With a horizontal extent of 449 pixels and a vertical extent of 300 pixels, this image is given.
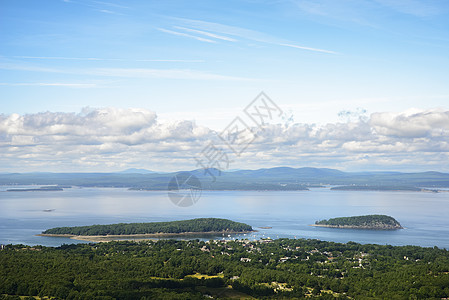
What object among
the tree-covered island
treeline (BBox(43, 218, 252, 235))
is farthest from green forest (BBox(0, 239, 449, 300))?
treeline (BBox(43, 218, 252, 235))

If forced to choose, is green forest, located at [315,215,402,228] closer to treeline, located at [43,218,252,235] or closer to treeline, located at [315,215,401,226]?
treeline, located at [315,215,401,226]

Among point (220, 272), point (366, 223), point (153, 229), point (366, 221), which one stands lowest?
point (366, 223)

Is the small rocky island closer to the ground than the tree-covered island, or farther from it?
closer to the ground

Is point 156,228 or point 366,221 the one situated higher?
point 156,228

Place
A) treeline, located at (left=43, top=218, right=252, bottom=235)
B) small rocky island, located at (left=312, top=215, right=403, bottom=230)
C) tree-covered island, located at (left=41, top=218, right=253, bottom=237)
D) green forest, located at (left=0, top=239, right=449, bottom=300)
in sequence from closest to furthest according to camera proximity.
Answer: green forest, located at (left=0, top=239, right=449, bottom=300)
tree-covered island, located at (left=41, top=218, right=253, bottom=237)
treeline, located at (left=43, top=218, right=252, bottom=235)
small rocky island, located at (left=312, top=215, right=403, bottom=230)

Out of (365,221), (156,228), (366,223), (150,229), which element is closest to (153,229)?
(150,229)

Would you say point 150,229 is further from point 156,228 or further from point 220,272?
point 220,272

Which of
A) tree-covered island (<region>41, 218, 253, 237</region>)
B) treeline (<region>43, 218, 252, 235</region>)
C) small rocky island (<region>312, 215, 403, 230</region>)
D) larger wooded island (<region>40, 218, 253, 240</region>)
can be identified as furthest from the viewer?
small rocky island (<region>312, 215, 403, 230</region>)

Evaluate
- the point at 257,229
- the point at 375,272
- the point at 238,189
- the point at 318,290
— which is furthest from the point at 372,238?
the point at 238,189
